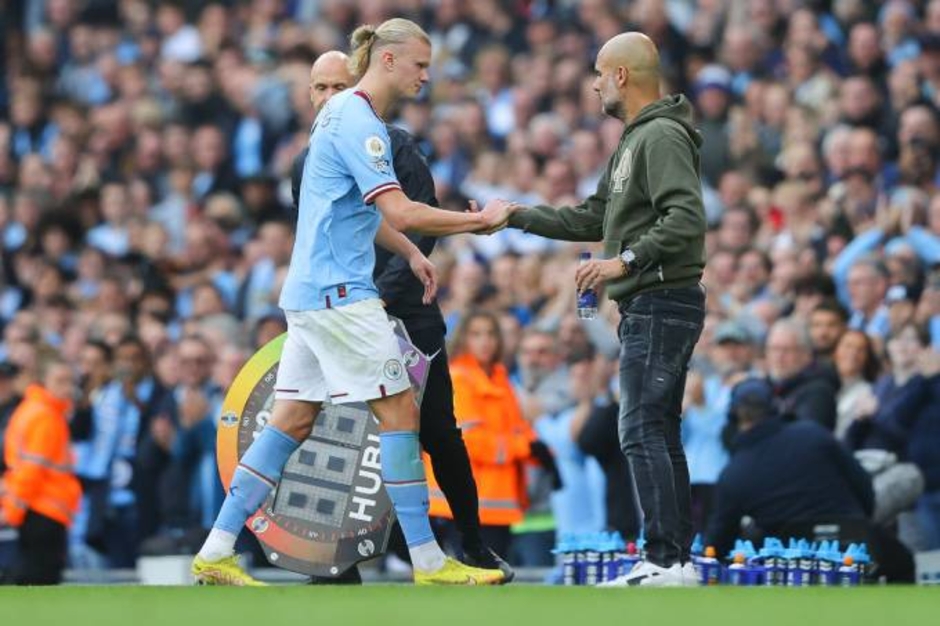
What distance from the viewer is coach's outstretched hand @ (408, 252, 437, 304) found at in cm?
898

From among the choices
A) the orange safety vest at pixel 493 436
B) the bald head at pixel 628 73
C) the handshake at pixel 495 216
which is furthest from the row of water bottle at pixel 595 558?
the orange safety vest at pixel 493 436

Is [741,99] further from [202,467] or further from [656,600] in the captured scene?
[656,600]

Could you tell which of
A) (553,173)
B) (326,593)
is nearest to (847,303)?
(553,173)

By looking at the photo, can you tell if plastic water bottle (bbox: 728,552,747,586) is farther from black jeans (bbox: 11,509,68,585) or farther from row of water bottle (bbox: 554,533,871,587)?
black jeans (bbox: 11,509,68,585)

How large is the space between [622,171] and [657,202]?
0.83 ft

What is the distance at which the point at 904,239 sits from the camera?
14188mm

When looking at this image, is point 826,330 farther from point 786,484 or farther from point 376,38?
point 376,38

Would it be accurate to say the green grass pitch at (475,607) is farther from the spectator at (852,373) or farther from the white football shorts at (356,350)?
the spectator at (852,373)

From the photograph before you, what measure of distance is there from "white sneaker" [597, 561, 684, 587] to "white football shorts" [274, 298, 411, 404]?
3.55 ft

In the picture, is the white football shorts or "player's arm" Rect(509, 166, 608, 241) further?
"player's arm" Rect(509, 166, 608, 241)

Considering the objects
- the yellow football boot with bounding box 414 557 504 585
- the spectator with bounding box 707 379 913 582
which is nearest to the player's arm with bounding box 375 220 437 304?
the yellow football boot with bounding box 414 557 504 585

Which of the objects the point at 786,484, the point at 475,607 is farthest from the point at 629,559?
the point at 475,607

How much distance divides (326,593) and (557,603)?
3.06 feet

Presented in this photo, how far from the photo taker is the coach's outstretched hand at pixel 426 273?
353 inches
